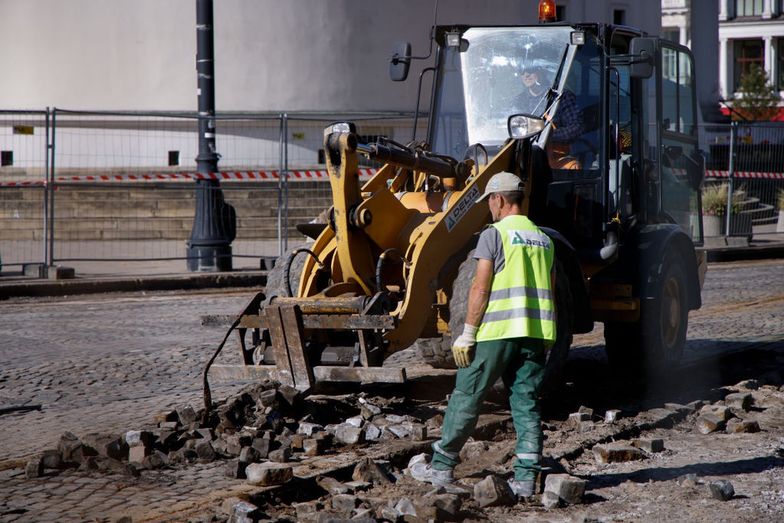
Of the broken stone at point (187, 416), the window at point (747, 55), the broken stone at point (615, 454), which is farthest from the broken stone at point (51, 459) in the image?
the window at point (747, 55)

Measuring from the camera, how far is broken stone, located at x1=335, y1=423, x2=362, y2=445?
7.08 meters

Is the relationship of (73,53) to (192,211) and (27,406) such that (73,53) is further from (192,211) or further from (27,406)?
(27,406)

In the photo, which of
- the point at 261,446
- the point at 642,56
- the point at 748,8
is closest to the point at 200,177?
the point at 642,56

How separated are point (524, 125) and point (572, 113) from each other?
0.58m

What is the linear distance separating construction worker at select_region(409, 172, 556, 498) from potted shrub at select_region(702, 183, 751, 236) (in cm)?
1756

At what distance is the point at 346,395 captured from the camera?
8.55 m

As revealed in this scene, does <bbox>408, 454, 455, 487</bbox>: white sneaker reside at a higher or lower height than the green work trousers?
lower

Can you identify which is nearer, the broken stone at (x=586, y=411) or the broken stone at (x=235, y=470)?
the broken stone at (x=235, y=470)

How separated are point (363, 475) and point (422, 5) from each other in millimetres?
23367

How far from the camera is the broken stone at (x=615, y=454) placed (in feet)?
22.4

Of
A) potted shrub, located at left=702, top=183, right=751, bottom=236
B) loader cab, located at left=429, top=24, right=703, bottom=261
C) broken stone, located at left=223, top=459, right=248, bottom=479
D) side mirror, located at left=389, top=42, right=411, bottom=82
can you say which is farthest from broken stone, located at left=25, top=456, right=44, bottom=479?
potted shrub, located at left=702, top=183, right=751, bottom=236

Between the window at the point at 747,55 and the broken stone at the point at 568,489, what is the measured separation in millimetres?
64936

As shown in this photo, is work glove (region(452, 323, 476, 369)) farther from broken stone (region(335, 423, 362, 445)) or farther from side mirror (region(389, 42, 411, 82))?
side mirror (region(389, 42, 411, 82))

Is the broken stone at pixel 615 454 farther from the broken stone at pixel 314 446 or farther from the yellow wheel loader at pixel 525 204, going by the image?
the broken stone at pixel 314 446
